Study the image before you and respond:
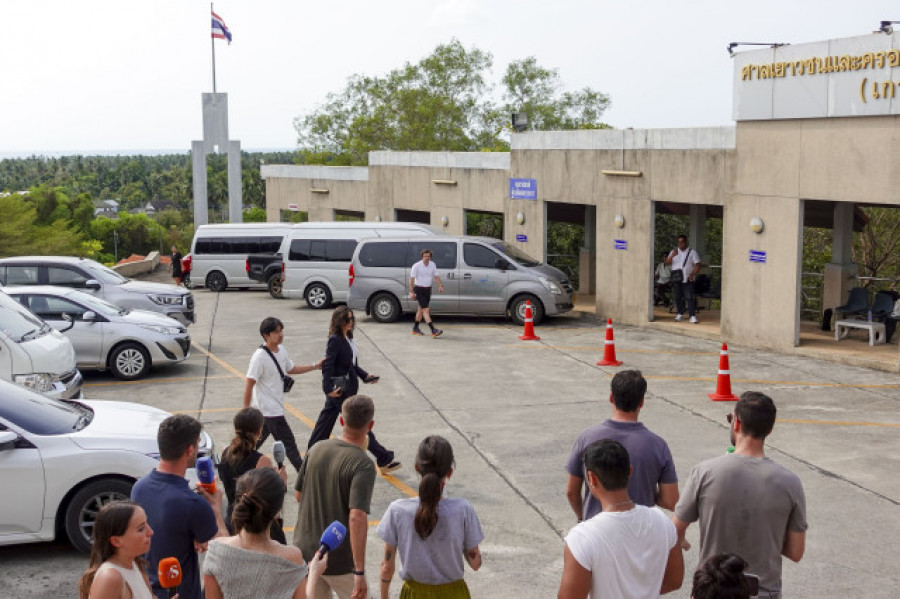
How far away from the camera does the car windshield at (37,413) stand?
8602 millimetres

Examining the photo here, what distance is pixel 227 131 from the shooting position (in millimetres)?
52344

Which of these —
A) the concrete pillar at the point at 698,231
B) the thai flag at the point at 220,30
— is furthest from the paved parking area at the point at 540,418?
the thai flag at the point at 220,30

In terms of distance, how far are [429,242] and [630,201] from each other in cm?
460

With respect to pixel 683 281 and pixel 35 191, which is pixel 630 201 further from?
pixel 35 191

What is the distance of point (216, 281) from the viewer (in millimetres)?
33719

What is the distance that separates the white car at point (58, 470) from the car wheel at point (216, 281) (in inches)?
985

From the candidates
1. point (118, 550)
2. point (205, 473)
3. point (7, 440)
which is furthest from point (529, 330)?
point (118, 550)

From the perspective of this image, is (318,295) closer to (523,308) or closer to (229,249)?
(523,308)

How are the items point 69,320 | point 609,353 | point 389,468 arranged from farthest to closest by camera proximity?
point 609,353
point 69,320
point 389,468

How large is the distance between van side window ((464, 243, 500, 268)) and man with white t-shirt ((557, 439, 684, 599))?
17.9 metres

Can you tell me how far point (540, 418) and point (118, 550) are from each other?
9.45 metres

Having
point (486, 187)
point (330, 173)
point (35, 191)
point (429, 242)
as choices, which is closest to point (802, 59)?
point (429, 242)

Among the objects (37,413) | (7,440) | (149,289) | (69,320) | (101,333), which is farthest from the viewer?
(149,289)

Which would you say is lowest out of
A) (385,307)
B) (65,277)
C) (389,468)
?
(389,468)
